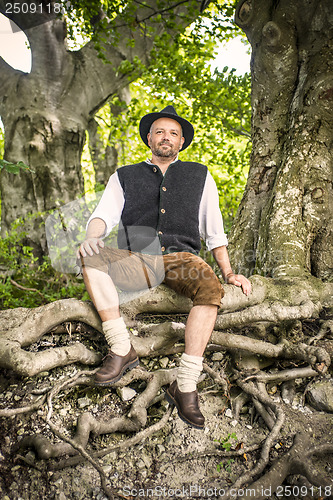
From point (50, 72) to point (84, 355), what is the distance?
5948 millimetres

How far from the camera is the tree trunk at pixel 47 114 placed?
6.29m

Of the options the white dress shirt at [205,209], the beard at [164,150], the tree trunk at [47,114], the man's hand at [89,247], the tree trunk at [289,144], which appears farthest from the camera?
the tree trunk at [47,114]

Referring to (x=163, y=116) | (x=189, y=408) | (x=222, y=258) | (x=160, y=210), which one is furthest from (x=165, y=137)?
(x=189, y=408)

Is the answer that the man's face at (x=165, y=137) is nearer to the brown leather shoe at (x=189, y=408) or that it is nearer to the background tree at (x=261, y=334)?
the background tree at (x=261, y=334)

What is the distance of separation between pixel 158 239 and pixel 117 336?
0.93 metres

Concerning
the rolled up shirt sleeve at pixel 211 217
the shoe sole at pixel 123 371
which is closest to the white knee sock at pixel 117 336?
the shoe sole at pixel 123 371

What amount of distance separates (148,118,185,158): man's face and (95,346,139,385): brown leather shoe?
1.80m

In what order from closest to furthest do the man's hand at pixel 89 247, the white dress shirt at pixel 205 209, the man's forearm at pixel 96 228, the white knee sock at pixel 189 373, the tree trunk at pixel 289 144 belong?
the white knee sock at pixel 189 373
the man's hand at pixel 89 247
the man's forearm at pixel 96 228
the white dress shirt at pixel 205 209
the tree trunk at pixel 289 144

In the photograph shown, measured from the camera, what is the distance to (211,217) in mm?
3156

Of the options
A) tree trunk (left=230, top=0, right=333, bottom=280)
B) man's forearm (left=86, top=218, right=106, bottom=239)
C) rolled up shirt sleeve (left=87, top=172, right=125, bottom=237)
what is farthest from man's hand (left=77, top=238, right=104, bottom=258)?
tree trunk (left=230, top=0, right=333, bottom=280)

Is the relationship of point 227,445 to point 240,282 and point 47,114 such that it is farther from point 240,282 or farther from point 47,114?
point 47,114

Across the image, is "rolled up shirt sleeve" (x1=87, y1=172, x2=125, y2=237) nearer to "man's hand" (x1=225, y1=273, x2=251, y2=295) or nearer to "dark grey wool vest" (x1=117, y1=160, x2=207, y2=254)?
"dark grey wool vest" (x1=117, y1=160, x2=207, y2=254)

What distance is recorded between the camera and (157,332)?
2.91m

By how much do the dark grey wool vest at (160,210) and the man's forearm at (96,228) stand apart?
7.9 inches
